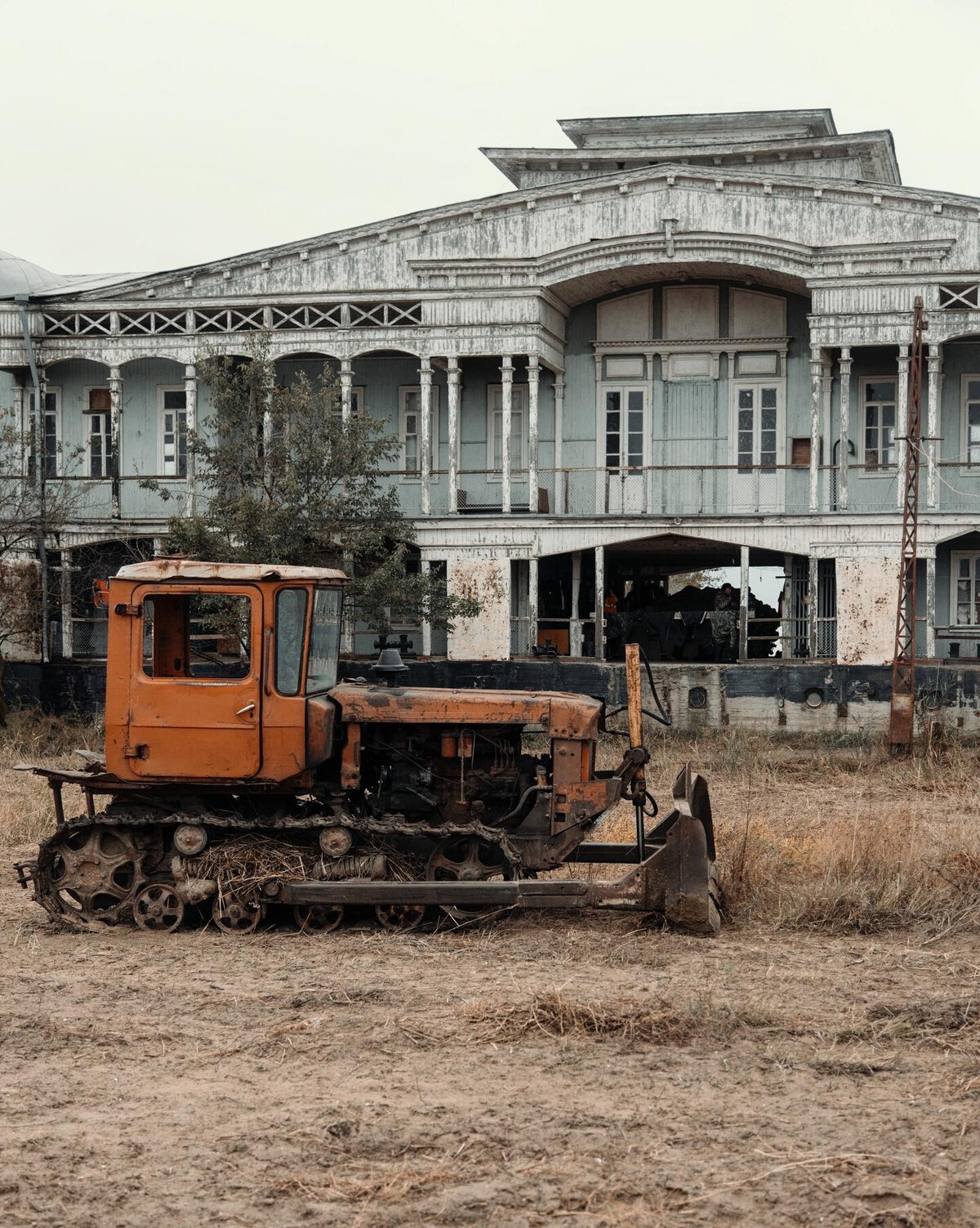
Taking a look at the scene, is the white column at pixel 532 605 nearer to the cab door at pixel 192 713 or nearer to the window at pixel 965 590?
the window at pixel 965 590

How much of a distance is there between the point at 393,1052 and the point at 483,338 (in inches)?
862

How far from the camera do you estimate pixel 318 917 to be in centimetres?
1018

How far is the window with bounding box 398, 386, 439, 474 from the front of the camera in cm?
3008

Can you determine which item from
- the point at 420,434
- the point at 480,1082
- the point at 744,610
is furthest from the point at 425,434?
the point at 480,1082

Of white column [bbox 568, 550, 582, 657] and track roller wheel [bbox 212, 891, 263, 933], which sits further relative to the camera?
white column [bbox 568, 550, 582, 657]

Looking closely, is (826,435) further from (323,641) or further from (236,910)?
(236,910)

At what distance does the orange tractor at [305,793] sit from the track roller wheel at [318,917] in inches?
0.4

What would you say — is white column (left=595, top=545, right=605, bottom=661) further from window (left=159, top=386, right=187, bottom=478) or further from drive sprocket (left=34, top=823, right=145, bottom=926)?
drive sprocket (left=34, top=823, right=145, bottom=926)

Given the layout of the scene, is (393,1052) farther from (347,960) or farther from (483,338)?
(483,338)

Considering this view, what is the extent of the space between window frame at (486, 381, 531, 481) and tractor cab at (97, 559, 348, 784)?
19.9 meters

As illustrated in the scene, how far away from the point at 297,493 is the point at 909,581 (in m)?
10.4

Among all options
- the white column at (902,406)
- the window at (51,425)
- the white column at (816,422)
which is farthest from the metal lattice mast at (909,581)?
the window at (51,425)

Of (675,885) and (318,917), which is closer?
(675,885)

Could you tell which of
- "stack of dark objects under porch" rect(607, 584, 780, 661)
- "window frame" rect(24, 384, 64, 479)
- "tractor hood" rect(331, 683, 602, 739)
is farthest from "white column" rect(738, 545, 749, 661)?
"tractor hood" rect(331, 683, 602, 739)
